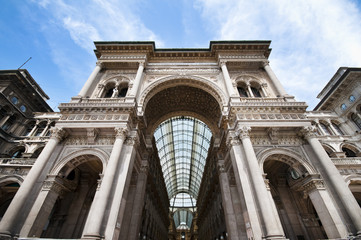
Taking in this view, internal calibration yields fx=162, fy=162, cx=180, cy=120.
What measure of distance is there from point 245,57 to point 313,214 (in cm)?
1721

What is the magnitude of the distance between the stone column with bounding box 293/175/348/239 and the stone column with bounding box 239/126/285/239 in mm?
3111

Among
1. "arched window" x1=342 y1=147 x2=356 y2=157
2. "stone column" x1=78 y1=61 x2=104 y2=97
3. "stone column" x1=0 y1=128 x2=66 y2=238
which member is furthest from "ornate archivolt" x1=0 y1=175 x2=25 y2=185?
"arched window" x1=342 y1=147 x2=356 y2=157

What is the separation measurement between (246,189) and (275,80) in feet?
40.4

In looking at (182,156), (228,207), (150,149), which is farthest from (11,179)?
(182,156)

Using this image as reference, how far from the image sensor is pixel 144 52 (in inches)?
778

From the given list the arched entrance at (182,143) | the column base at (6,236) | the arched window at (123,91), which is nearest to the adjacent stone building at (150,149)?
the column base at (6,236)

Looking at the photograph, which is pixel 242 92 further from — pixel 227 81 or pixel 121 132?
pixel 121 132

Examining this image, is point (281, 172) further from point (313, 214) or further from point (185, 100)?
point (185, 100)

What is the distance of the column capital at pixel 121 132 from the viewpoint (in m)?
12.2

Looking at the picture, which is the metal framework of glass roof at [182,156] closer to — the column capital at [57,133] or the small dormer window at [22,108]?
the column capital at [57,133]

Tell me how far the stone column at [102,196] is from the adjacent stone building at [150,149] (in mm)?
62

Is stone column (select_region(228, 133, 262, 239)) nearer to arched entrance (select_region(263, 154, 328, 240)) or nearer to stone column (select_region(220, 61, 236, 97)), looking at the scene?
arched entrance (select_region(263, 154, 328, 240))

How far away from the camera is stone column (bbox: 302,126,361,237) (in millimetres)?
9094

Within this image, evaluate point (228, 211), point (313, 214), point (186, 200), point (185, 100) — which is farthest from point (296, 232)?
point (186, 200)
